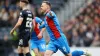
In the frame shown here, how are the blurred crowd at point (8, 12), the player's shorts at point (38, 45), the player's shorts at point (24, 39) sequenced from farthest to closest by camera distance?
the blurred crowd at point (8, 12) < the player's shorts at point (38, 45) < the player's shorts at point (24, 39)

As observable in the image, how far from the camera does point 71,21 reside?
948 inches

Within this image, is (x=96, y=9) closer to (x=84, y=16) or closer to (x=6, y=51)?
(x=84, y=16)

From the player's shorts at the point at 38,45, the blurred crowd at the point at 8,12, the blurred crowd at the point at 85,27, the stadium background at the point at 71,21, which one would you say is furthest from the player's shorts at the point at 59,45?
the blurred crowd at the point at 8,12

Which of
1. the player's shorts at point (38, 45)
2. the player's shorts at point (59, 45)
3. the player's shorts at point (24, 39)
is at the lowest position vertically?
the player's shorts at point (59, 45)

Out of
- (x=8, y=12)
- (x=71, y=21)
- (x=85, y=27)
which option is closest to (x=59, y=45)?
(x=85, y=27)

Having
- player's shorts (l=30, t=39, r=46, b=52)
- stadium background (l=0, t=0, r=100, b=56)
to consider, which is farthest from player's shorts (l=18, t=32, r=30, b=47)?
stadium background (l=0, t=0, r=100, b=56)

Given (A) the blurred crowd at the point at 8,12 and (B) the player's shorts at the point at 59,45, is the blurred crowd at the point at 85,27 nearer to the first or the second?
(A) the blurred crowd at the point at 8,12

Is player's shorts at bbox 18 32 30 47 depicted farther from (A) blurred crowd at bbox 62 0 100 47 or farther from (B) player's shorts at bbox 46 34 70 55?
(A) blurred crowd at bbox 62 0 100 47

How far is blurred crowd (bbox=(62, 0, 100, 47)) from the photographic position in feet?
73.7

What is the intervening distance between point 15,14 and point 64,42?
880 centimetres

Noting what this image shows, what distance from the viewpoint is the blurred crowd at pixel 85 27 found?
22477 mm

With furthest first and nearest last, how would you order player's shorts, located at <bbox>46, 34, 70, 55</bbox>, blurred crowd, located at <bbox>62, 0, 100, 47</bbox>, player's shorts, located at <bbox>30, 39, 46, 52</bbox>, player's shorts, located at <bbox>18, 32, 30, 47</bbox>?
blurred crowd, located at <bbox>62, 0, 100, 47</bbox>
player's shorts, located at <bbox>30, 39, 46, 52</bbox>
player's shorts, located at <bbox>18, 32, 30, 47</bbox>
player's shorts, located at <bbox>46, 34, 70, 55</bbox>

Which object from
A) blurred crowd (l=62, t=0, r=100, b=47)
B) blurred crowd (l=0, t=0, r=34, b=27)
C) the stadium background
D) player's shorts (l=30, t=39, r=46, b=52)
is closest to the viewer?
player's shorts (l=30, t=39, r=46, b=52)

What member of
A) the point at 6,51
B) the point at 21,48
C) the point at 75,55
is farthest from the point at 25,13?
the point at 6,51
